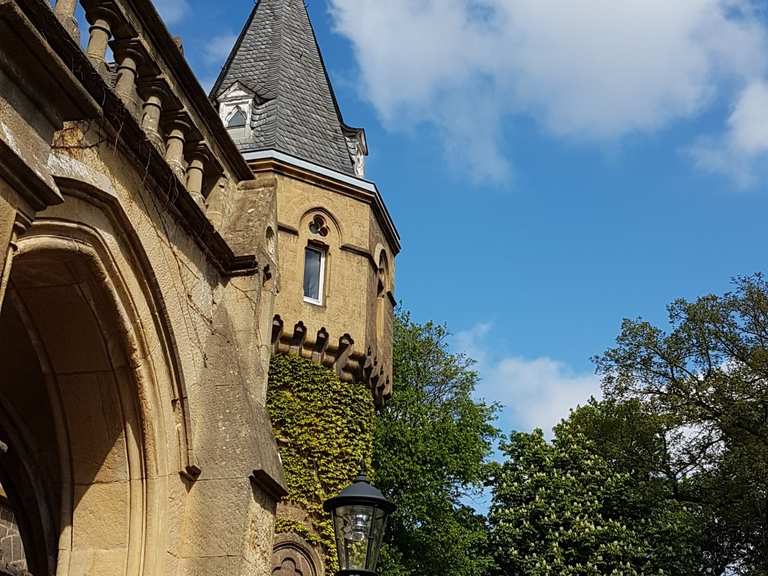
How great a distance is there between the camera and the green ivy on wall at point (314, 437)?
17.6 meters

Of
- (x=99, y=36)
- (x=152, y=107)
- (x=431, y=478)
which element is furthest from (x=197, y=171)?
(x=431, y=478)

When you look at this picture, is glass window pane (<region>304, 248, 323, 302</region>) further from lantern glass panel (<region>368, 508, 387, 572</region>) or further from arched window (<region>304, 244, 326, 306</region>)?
lantern glass panel (<region>368, 508, 387, 572</region>)

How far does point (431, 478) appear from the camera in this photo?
23.9m

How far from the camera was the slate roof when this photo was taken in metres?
20.0

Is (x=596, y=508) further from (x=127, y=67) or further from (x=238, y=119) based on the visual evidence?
(x=127, y=67)

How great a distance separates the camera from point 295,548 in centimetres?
1739

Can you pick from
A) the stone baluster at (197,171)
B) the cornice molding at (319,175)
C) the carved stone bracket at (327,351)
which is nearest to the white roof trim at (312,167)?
the cornice molding at (319,175)

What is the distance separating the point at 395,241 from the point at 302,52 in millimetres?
5198

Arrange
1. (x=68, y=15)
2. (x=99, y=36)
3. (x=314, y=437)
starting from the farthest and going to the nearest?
(x=314, y=437) → (x=99, y=36) → (x=68, y=15)

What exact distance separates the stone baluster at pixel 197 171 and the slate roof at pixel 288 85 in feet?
37.0

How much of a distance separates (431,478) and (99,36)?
61.3 feet

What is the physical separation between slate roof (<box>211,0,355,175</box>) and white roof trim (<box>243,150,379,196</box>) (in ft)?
0.90

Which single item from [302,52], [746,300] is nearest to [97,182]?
[302,52]

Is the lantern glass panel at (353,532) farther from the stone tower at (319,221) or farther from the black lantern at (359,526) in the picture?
the stone tower at (319,221)
